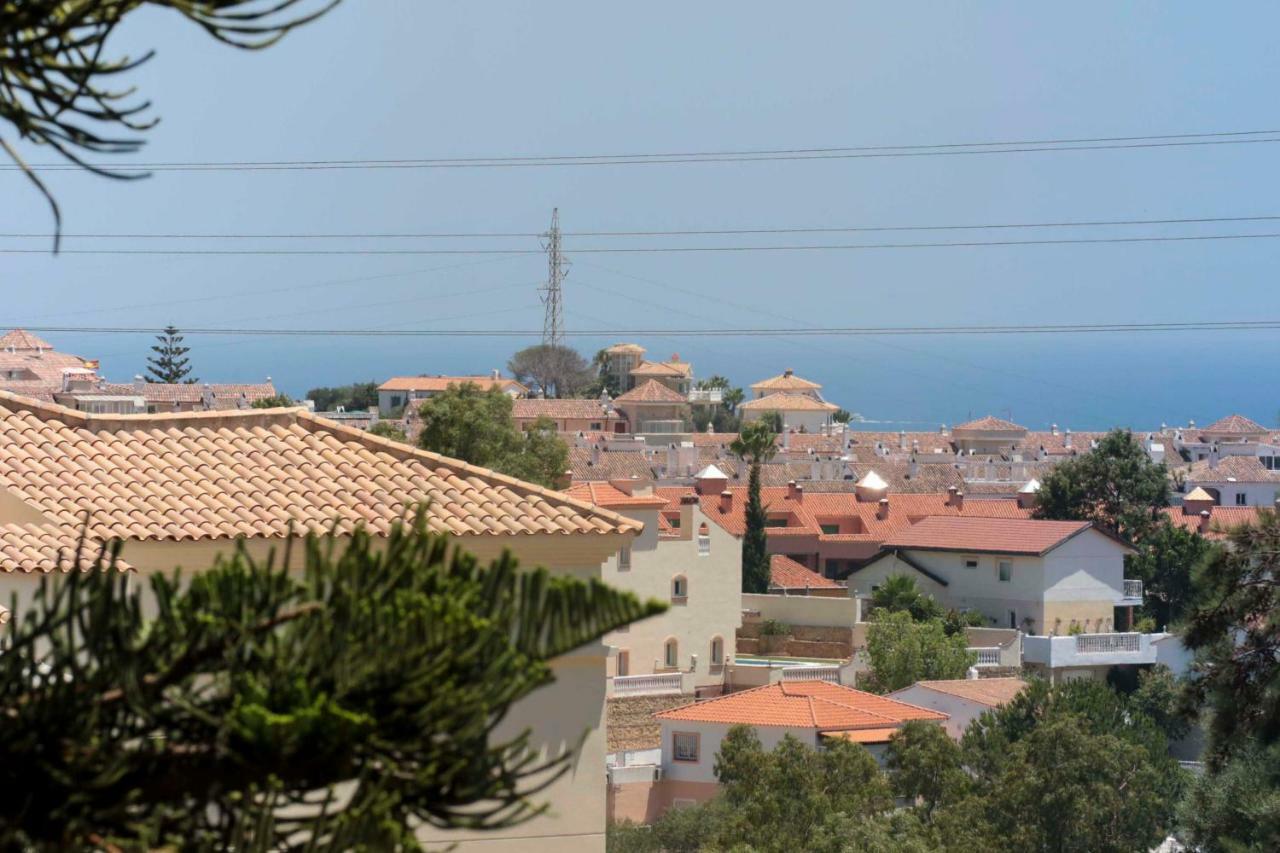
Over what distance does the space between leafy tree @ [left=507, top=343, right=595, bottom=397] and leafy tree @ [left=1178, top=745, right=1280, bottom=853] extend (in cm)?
13193

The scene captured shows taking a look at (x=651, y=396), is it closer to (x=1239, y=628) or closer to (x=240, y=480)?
(x=1239, y=628)

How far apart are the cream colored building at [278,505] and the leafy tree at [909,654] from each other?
3596 centimetres

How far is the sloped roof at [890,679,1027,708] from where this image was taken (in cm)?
4600

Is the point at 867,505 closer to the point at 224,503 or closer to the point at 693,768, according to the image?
the point at 693,768

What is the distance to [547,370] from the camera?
15875cm

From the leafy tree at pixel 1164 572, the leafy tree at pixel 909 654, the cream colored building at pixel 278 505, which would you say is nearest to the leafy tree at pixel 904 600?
the leafy tree at pixel 909 654

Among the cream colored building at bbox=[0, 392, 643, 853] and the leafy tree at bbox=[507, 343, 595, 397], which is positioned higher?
the leafy tree at bbox=[507, 343, 595, 397]

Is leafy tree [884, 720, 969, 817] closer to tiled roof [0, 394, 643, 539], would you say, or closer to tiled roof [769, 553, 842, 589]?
tiled roof [0, 394, 643, 539]

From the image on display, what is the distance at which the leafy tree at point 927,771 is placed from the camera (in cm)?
3541

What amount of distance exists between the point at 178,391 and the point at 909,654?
189ft

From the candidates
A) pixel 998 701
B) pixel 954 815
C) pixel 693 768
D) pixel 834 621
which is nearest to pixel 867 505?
pixel 834 621

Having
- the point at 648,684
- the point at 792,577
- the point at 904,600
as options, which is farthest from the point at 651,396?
the point at 648,684

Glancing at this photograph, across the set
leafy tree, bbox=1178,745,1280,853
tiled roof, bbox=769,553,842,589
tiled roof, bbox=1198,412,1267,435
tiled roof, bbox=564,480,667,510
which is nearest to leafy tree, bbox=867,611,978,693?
tiled roof, bbox=564,480,667,510

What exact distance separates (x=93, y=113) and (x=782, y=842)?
2723cm
